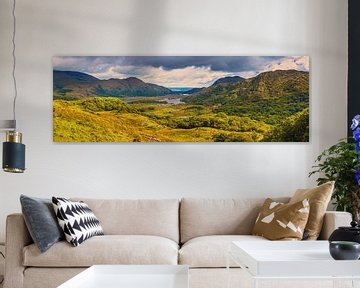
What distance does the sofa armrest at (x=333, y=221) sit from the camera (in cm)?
411

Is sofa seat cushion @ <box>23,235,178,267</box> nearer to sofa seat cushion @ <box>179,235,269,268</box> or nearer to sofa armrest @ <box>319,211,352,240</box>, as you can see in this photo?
sofa seat cushion @ <box>179,235,269,268</box>

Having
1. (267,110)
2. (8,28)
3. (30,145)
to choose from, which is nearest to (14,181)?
(30,145)

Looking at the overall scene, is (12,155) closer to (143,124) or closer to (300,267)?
(143,124)

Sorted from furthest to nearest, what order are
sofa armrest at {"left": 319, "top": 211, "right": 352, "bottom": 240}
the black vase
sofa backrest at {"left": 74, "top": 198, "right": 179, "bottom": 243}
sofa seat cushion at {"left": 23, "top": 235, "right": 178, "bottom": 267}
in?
sofa backrest at {"left": 74, "top": 198, "right": 179, "bottom": 243}, sofa armrest at {"left": 319, "top": 211, "right": 352, "bottom": 240}, sofa seat cushion at {"left": 23, "top": 235, "right": 178, "bottom": 267}, the black vase

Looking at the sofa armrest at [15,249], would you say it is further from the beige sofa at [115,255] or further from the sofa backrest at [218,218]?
the sofa backrest at [218,218]

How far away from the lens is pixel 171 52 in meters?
5.39

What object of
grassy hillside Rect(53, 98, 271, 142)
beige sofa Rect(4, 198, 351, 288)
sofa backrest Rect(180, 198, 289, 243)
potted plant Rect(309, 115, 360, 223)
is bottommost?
beige sofa Rect(4, 198, 351, 288)

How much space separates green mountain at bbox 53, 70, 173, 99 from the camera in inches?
212

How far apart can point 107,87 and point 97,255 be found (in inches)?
73.9

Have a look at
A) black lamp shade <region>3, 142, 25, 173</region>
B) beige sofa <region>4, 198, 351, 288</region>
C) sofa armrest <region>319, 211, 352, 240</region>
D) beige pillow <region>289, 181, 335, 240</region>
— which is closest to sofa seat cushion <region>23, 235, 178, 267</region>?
beige sofa <region>4, 198, 351, 288</region>

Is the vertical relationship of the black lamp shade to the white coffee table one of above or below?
above

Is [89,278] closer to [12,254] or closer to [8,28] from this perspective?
[12,254]

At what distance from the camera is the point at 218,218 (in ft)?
15.3

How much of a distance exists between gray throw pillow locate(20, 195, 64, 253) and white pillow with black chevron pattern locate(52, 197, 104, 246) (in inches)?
2.3
